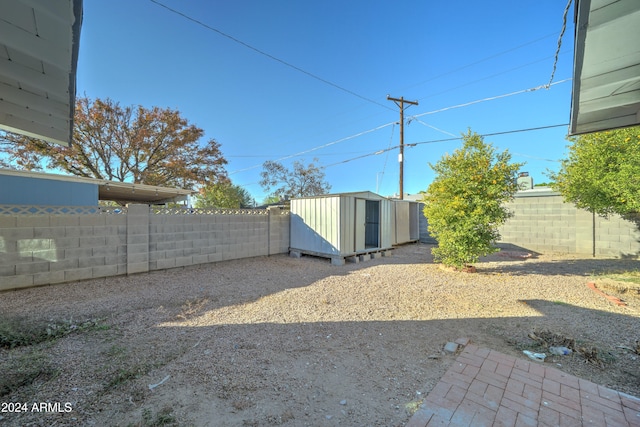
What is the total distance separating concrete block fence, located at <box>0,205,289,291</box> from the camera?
449 centimetres

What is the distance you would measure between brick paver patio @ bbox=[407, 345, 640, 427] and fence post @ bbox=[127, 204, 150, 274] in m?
6.18

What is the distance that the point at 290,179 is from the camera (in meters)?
20.1

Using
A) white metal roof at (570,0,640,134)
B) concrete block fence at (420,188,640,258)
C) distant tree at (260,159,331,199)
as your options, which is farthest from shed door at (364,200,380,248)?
distant tree at (260,159,331,199)

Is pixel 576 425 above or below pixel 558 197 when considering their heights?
below

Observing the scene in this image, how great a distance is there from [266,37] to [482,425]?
8783mm

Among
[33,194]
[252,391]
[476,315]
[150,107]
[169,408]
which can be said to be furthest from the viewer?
[150,107]

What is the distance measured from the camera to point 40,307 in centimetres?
376

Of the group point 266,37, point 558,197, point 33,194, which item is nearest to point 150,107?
point 33,194

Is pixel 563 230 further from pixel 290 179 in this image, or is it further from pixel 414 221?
pixel 290 179

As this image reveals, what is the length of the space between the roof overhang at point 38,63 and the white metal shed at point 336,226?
5.58 meters

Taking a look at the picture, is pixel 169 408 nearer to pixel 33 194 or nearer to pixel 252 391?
pixel 252 391

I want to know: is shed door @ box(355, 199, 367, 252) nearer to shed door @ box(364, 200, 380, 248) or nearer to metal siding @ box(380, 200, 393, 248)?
metal siding @ box(380, 200, 393, 248)

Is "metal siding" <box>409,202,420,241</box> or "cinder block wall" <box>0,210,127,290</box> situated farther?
"metal siding" <box>409,202,420,241</box>

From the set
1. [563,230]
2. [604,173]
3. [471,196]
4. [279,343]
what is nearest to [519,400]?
[279,343]
